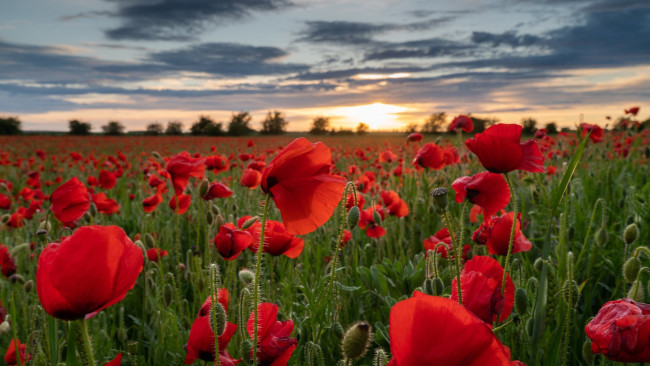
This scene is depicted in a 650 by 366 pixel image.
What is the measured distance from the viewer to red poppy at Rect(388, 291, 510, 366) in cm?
59

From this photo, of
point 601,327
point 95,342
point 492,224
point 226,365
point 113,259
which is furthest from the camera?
point 95,342

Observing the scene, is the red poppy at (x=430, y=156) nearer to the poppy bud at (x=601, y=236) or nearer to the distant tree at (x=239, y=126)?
the poppy bud at (x=601, y=236)

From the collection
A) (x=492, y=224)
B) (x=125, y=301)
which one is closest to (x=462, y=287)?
(x=492, y=224)

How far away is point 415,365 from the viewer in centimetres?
62

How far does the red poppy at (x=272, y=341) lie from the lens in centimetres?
115

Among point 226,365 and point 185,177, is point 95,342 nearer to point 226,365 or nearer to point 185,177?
point 185,177

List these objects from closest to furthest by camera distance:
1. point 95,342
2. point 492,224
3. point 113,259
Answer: point 113,259 < point 492,224 < point 95,342

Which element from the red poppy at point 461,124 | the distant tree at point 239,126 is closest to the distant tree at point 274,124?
the distant tree at point 239,126

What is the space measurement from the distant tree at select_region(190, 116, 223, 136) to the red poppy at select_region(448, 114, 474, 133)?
4212cm

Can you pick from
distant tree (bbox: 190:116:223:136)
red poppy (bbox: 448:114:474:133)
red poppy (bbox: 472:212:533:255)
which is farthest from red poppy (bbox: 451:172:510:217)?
distant tree (bbox: 190:116:223:136)

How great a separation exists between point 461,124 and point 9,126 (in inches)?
1947

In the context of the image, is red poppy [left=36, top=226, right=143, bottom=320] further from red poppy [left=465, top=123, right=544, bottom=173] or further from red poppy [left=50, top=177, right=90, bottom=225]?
red poppy [left=50, top=177, right=90, bottom=225]

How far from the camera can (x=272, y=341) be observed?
1162 millimetres

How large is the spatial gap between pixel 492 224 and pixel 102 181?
3081mm
